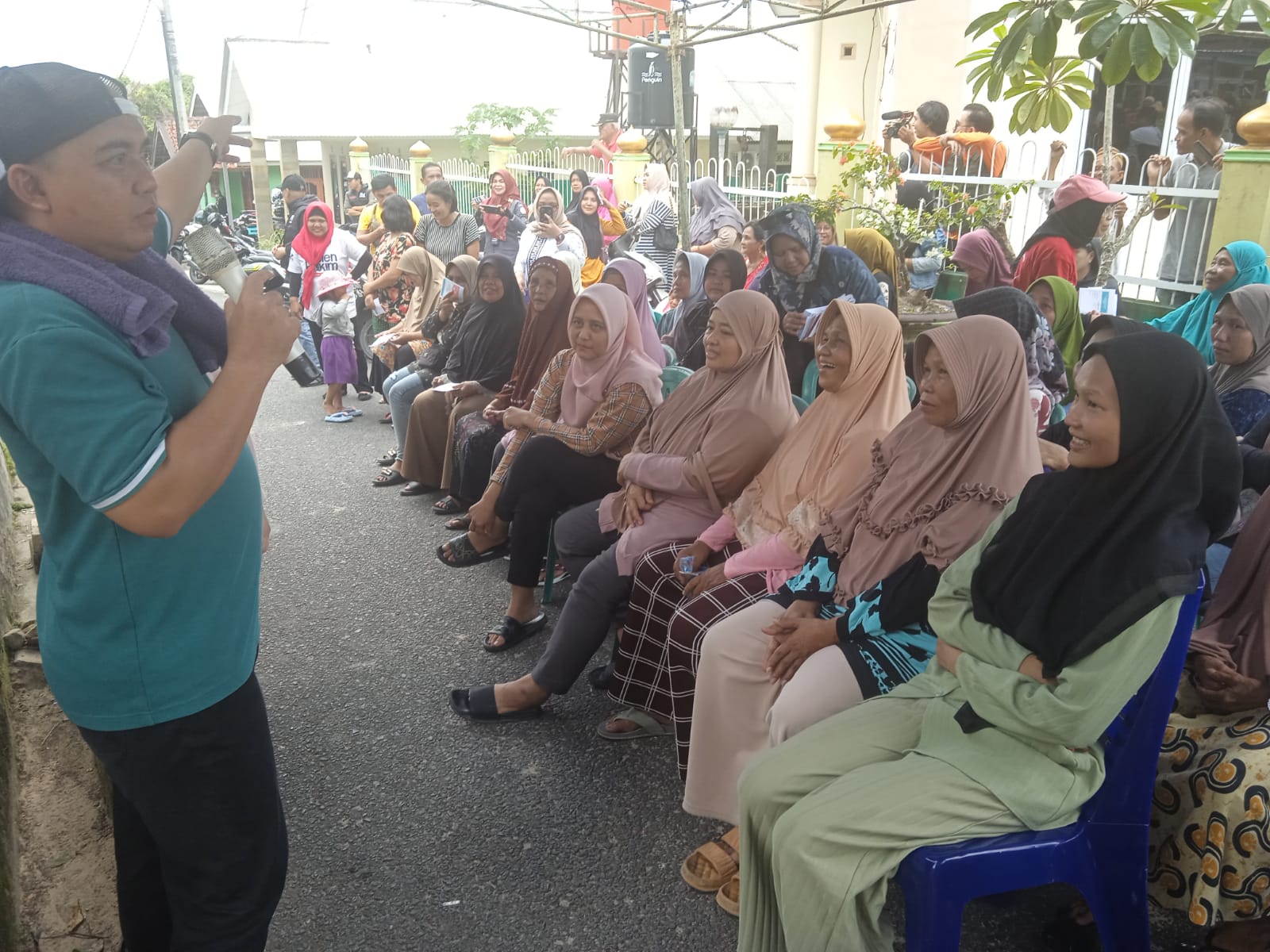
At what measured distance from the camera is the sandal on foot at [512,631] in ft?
11.5

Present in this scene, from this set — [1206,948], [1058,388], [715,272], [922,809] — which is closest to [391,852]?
[922,809]

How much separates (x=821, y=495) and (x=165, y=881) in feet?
5.99

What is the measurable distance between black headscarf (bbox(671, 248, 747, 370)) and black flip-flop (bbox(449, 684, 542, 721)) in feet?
6.88

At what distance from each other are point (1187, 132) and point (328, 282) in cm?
584

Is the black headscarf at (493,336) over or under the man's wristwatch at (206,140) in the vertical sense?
under

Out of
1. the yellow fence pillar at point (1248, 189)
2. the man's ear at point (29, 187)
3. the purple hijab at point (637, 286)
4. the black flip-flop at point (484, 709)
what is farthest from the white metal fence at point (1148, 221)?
the man's ear at point (29, 187)

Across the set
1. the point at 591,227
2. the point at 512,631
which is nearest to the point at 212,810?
the point at 512,631

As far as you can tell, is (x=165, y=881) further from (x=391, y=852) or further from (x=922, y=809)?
(x=922, y=809)

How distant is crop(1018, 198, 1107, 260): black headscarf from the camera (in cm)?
486

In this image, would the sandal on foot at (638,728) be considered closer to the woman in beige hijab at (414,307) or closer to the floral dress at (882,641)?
the floral dress at (882,641)

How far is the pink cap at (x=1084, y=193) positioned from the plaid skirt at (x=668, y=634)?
3.21 m

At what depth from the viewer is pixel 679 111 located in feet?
19.8

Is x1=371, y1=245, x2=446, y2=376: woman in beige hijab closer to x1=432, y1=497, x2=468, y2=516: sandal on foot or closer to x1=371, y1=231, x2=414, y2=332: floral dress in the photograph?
x1=371, y1=231, x2=414, y2=332: floral dress

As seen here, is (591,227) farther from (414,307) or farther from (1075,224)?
(1075,224)
